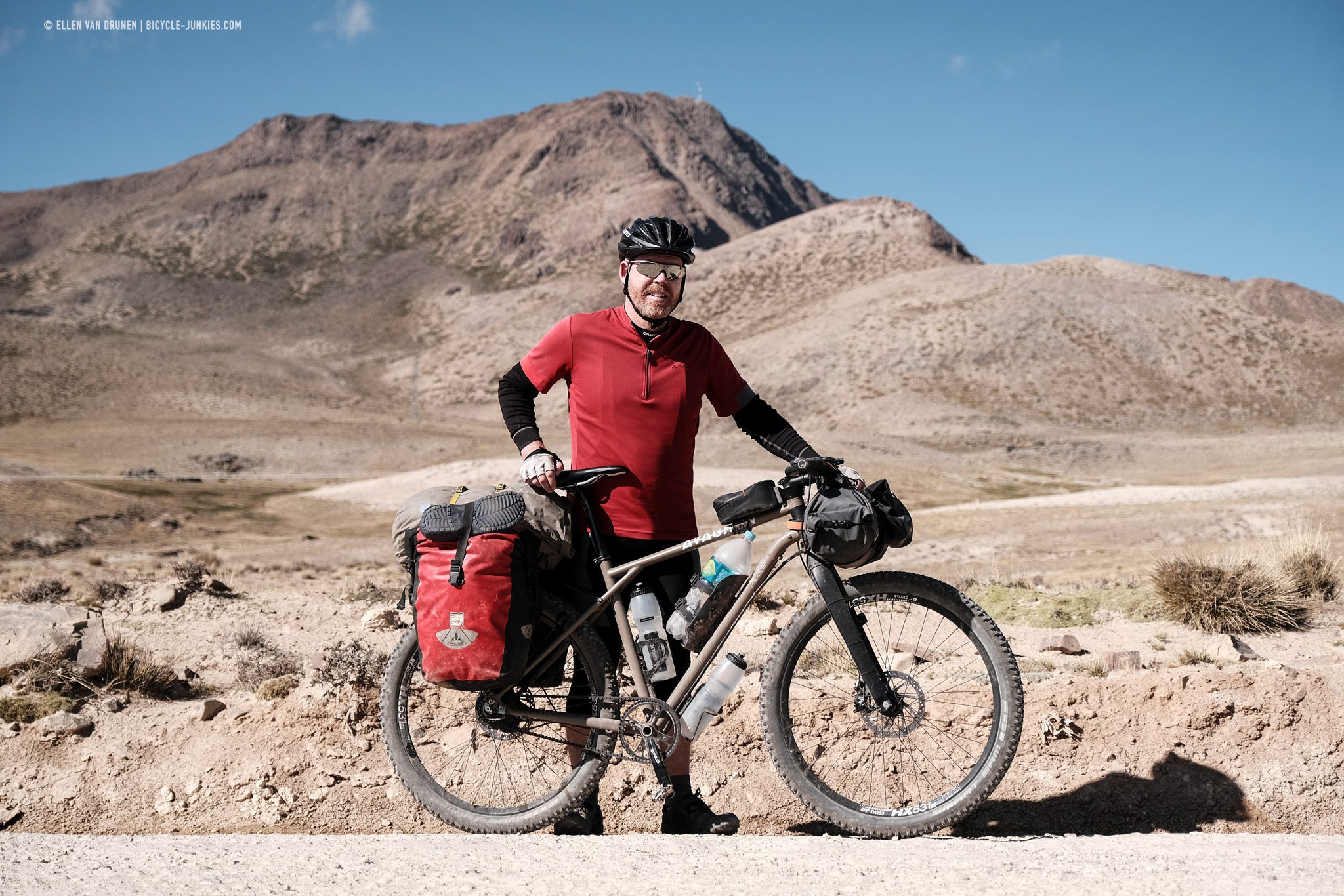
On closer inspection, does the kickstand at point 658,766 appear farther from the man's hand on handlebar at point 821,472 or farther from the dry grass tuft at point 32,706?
the dry grass tuft at point 32,706

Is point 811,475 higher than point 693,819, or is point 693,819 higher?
point 811,475

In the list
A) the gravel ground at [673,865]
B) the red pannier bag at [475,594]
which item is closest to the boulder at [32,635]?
the gravel ground at [673,865]

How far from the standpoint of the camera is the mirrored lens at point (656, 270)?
12.5ft

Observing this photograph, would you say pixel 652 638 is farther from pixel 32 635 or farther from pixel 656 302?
pixel 32 635

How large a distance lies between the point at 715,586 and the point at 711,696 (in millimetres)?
423

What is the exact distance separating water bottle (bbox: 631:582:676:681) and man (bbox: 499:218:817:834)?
0.09m

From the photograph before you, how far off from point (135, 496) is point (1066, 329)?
203 feet

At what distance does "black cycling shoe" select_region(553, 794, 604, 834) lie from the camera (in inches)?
157

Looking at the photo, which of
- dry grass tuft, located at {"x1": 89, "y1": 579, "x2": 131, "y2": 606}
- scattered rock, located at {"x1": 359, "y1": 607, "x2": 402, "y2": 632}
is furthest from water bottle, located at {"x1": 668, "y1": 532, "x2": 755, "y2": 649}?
dry grass tuft, located at {"x1": 89, "y1": 579, "x2": 131, "y2": 606}

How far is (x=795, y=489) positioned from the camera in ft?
11.8

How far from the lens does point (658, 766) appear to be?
3.71 m

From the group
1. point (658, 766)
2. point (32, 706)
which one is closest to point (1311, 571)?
point (658, 766)

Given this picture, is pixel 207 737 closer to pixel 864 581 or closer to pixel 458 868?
pixel 458 868

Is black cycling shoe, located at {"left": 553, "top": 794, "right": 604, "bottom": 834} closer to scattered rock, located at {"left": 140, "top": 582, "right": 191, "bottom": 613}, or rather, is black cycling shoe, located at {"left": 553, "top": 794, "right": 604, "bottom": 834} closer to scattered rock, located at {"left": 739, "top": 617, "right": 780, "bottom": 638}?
scattered rock, located at {"left": 739, "top": 617, "right": 780, "bottom": 638}
